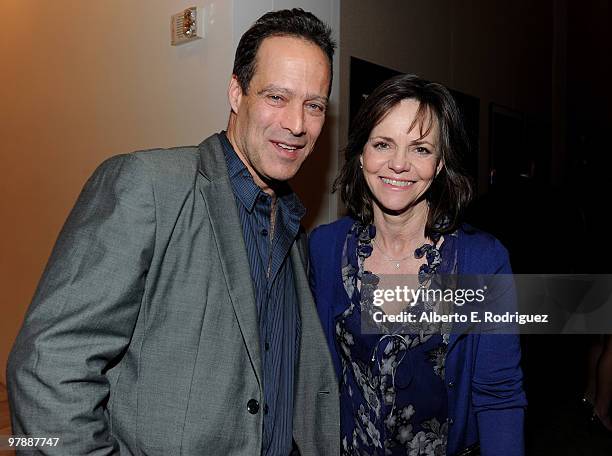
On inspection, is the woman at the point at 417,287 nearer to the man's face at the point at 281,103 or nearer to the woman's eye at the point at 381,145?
the woman's eye at the point at 381,145

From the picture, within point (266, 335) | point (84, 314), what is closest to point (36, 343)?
point (84, 314)

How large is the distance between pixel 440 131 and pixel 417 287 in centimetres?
56

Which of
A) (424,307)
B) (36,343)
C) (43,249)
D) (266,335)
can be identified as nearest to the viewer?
(36,343)

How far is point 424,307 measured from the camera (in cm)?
183

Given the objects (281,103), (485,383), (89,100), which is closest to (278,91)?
(281,103)

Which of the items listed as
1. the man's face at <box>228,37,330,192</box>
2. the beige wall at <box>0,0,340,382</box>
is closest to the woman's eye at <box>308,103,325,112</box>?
the man's face at <box>228,37,330,192</box>

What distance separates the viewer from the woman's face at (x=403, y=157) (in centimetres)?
182

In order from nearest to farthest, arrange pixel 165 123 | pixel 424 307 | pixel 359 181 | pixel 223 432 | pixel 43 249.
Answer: pixel 223 432
pixel 424 307
pixel 359 181
pixel 165 123
pixel 43 249

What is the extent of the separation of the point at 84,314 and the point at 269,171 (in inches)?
25.3

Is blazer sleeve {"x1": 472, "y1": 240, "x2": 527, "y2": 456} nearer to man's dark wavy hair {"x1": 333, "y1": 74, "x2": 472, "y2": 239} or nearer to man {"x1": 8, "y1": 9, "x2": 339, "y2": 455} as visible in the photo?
man's dark wavy hair {"x1": 333, "y1": 74, "x2": 472, "y2": 239}

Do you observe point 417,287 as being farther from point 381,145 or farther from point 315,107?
point 315,107

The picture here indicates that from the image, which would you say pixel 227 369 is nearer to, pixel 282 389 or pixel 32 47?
pixel 282 389

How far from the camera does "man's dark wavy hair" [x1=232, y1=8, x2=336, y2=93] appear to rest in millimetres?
1508

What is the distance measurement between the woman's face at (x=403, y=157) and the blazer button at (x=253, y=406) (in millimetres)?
859
